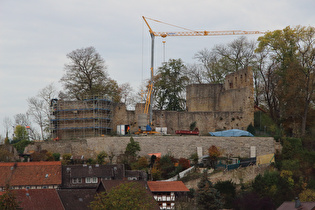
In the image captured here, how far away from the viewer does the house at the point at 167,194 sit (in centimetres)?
4784

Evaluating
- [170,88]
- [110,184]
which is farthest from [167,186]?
[170,88]

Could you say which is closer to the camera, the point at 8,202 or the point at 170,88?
the point at 8,202

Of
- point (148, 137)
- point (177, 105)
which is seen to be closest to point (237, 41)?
point (177, 105)

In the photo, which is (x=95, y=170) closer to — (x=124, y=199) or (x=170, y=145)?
(x=170, y=145)

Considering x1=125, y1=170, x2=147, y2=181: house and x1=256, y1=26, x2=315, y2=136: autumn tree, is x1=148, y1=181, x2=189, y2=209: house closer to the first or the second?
x1=125, y1=170, x2=147, y2=181: house

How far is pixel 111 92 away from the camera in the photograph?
222ft

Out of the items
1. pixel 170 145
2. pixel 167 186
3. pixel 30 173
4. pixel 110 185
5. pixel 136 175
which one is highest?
pixel 170 145

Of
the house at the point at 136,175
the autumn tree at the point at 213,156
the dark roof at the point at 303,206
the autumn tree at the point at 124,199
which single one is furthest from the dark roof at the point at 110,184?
the dark roof at the point at 303,206

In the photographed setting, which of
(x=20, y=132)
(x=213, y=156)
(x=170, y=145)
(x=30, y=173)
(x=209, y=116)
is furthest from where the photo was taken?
(x=20, y=132)

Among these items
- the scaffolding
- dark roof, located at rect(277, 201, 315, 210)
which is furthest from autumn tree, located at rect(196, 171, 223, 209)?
the scaffolding

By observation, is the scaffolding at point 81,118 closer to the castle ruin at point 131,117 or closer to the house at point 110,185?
the castle ruin at point 131,117

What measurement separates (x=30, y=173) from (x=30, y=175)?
0.24m

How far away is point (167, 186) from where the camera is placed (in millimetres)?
48406

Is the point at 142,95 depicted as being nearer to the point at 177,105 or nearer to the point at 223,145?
the point at 177,105
